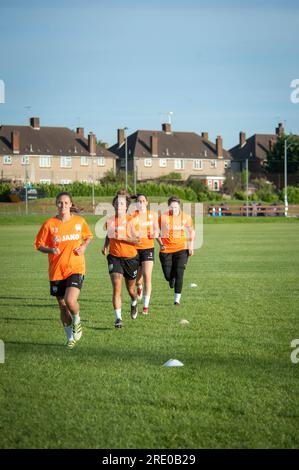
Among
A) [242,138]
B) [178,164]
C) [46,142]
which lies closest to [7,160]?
[46,142]

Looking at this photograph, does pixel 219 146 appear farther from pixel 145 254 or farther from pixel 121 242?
pixel 121 242

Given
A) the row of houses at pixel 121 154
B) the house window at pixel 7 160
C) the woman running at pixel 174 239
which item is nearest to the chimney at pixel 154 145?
the row of houses at pixel 121 154

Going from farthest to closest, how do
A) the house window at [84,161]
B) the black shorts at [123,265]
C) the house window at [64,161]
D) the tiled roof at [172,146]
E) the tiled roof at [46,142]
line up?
the tiled roof at [172,146] → the house window at [84,161] → the house window at [64,161] → the tiled roof at [46,142] → the black shorts at [123,265]

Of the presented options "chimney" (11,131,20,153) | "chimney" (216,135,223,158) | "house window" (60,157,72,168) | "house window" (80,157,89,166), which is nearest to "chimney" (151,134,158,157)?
"chimney" (216,135,223,158)

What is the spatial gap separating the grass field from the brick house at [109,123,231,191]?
303 ft

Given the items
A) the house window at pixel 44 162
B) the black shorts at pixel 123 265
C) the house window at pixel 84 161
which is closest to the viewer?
the black shorts at pixel 123 265

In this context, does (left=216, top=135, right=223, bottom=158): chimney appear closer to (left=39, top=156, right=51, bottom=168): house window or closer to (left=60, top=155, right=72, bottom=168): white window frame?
(left=60, top=155, right=72, bottom=168): white window frame

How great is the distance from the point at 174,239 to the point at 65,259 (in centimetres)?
485

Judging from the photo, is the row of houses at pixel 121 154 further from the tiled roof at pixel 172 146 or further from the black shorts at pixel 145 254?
the black shorts at pixel 145 254

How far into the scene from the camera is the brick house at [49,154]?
3846 inches

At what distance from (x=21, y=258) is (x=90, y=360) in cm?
1980

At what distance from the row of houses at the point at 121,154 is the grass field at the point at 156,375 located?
76.6 m

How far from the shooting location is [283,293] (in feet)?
52.1

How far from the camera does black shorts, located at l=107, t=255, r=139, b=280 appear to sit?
12131mm
